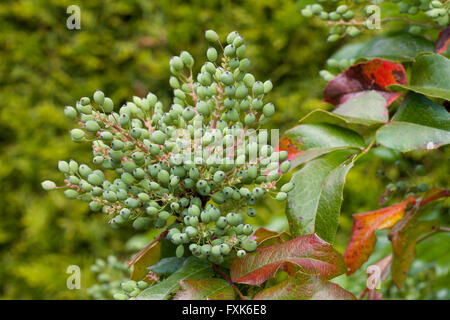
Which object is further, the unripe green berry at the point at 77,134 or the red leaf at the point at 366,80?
the red leaf at the point at 366,80

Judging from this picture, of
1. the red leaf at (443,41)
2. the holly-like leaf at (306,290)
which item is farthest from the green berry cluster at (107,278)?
the red leaf at (443,41)

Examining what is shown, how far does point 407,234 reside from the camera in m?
0.79

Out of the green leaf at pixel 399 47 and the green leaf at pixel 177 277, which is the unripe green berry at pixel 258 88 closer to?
the green leaf at pixel 177 277

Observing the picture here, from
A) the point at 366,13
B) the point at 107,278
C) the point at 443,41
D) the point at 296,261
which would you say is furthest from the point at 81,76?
the point at 296,261

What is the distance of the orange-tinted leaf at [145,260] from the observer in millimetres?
684

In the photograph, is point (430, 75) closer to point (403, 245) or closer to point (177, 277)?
point (403, 245)

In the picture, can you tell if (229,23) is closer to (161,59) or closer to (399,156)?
(161,59)

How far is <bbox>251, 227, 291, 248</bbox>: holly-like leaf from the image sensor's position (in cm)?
65

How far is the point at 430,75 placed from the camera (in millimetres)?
707

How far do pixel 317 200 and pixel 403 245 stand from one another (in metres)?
0.25

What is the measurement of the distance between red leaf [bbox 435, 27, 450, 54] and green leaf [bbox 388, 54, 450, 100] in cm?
9

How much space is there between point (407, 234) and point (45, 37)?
77.5 inches

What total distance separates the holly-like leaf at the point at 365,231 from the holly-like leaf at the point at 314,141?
0.40 ft

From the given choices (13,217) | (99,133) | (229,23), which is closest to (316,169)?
(99,133)
